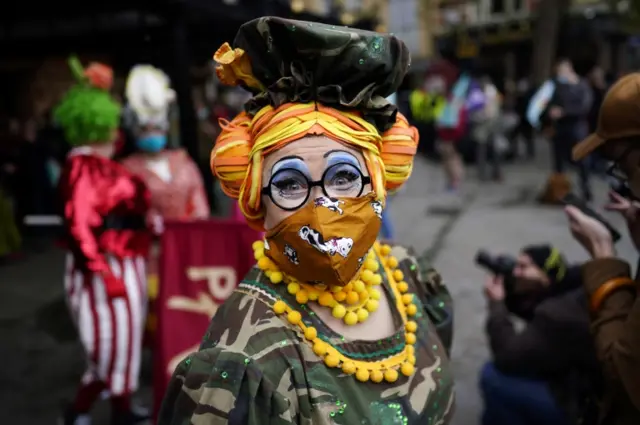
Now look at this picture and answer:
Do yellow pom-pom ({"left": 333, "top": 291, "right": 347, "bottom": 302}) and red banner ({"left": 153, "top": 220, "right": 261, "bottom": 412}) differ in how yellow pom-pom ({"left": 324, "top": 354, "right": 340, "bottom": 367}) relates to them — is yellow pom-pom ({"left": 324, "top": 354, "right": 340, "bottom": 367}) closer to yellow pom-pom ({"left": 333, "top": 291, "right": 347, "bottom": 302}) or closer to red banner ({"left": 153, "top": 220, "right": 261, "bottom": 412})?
yellow pom-pom ({"left": 333, "top": 291, "right": 347, "bottom": 302})

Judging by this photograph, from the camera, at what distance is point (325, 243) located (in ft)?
4.57

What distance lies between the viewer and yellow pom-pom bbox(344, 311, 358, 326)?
1.51 meters

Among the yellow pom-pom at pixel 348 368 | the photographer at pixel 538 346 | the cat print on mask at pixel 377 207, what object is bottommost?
the photographer at pixel 538 346

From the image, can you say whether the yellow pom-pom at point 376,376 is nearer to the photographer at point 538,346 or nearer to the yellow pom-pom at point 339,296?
the yellow pom-pom at point 339,296

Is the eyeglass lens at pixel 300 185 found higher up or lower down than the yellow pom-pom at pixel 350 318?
higher up

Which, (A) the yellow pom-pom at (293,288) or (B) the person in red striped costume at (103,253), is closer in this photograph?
(A) the yellow pom-pom at (293,288)

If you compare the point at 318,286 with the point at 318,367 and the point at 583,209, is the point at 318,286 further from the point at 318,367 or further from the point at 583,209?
the point at 583,209

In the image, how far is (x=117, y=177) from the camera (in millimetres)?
3047

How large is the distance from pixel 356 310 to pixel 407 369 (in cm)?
19

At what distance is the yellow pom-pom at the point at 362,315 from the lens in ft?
5.02

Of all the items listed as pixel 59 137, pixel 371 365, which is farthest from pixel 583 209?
pixel 59 137

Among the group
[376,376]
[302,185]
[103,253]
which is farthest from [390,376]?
[103,253]

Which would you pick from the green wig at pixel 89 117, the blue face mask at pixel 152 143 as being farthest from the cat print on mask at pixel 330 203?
the blue face mask at pixel 152 143

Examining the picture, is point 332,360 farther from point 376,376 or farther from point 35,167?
point 35,167
